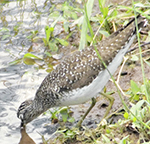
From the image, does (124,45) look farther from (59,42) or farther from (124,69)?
(59,42)

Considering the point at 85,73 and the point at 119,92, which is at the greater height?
the point at 119,92

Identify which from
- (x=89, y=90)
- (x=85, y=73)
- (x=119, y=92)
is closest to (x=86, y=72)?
(x=85, y=73)

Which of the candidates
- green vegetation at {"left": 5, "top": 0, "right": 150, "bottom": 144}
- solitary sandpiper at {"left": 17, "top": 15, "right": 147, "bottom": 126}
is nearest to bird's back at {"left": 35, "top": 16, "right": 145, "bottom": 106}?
solitary sandpiper at {"left": 17, "top": 15, "right": 147, "bottom": 126}

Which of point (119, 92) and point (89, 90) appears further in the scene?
point (89, 90)

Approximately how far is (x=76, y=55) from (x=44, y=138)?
1644 mm

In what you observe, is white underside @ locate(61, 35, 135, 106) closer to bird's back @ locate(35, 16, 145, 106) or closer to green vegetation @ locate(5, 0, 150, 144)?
bird's back @ locate(35, 16, 145, 106)

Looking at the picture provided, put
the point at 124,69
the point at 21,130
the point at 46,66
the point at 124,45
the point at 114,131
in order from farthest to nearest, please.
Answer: the point at 46,66
the point at 124,69
the point at 21,130
the point at 124,45
the point at 114,131

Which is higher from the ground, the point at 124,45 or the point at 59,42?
the point at 124,45

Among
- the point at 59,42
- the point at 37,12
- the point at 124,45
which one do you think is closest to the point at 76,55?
the point at 124,45

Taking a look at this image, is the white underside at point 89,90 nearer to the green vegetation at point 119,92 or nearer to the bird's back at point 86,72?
the bird's back at point 86,72

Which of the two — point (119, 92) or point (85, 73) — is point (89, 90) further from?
point (119, 92)

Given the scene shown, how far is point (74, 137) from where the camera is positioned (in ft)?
20.9

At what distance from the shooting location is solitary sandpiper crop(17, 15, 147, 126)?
6465 millimetres

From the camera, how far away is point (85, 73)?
6516 mm
